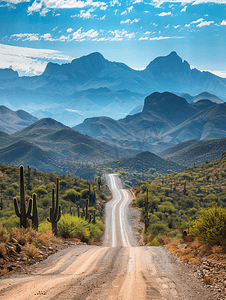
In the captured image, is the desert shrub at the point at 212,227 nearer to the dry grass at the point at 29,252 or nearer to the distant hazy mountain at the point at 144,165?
the dry grass at the point at 29,252

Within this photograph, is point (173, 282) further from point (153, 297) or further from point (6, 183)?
point (6, 183)

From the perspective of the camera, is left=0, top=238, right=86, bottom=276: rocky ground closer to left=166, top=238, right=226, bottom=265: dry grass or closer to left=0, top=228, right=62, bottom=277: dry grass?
left=0, top=228, right=62, bottom=277: dry grass

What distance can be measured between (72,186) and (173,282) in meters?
45.2

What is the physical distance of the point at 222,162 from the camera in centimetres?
7550

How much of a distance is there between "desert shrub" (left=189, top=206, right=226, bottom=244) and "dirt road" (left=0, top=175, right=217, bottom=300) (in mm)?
1599

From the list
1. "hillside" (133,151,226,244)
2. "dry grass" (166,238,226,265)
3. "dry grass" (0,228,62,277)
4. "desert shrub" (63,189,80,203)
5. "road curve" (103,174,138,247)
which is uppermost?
"dry grass" (0,228,62,277)

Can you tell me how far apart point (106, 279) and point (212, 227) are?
16.8 feet

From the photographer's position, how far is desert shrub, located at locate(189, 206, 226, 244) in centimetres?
955

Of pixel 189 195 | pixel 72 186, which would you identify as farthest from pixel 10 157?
pixel 189 195

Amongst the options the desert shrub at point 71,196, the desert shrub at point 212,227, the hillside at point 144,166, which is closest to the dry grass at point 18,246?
the desert shrub at point 212,227

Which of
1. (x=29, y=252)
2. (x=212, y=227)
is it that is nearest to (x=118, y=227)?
(x=212, y=227)

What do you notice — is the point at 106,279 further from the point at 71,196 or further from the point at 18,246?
the point at 71,196

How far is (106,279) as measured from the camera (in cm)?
778

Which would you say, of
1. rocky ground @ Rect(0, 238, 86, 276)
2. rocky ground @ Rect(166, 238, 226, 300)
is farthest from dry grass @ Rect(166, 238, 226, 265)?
rocky ground @ Rect(0, 238, 86, 276)
